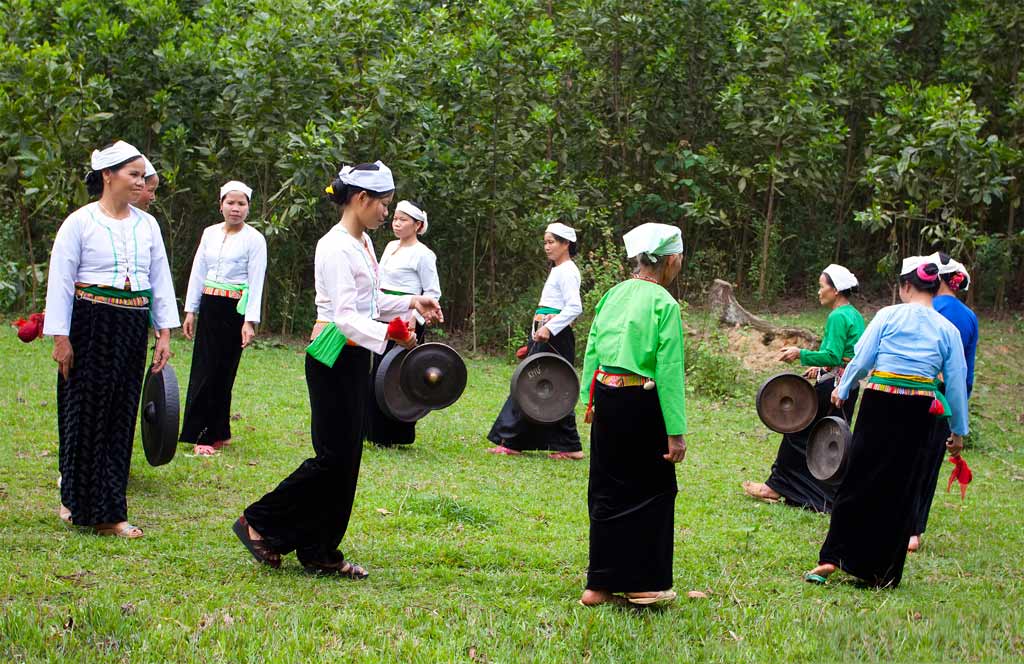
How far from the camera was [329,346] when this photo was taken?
531cm

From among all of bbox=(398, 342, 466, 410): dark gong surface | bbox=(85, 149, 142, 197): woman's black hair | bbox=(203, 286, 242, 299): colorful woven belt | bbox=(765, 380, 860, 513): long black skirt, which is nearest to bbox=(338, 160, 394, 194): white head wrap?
bbox=(85, 149, 142, 197): woman's black hair

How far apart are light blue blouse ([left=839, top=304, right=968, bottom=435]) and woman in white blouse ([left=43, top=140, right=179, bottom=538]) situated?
408 cm

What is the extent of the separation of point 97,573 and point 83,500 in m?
0.78

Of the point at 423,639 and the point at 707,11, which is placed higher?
the point at 707,11

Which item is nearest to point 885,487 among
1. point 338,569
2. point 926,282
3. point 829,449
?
point 829,449

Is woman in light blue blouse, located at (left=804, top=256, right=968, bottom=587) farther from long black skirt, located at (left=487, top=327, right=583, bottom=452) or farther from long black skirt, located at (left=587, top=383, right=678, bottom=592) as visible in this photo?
long black skirt, located at (left=487, top=327, right=583, bottom=452)

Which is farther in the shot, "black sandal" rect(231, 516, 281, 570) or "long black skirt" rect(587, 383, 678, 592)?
"black sandal" rect(231, 516, 281, 570)

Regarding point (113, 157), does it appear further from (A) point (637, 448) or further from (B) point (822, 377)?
(B) point (822, 377)

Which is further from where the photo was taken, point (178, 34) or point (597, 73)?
point (597, 73)

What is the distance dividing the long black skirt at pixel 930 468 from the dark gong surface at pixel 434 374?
316cm

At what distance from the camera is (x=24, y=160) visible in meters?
14.0

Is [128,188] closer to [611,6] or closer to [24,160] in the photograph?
[24,160]

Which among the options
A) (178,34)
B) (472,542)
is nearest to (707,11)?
(178,34)

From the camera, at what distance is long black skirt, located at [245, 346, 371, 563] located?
533 centimetres
